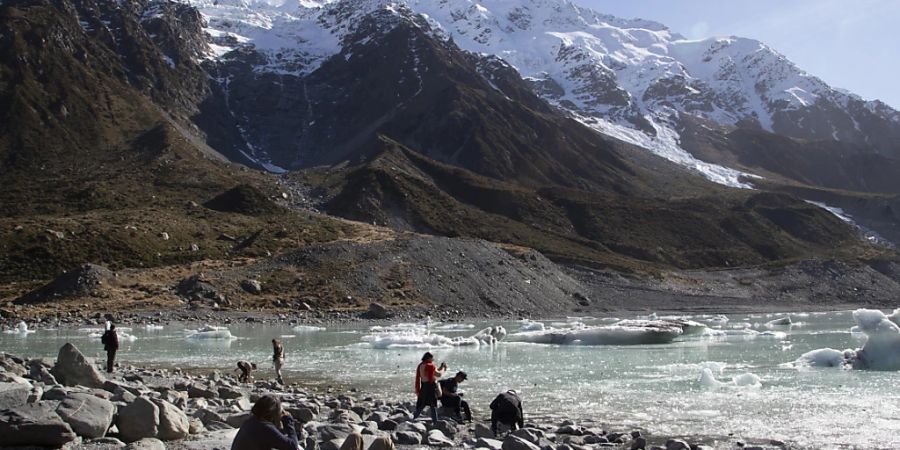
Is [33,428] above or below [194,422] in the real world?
above

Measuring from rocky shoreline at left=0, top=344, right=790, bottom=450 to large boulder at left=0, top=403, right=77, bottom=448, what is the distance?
12 mm

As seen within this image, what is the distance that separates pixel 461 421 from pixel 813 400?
35.3 ft

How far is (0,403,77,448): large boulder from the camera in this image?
1012 cm

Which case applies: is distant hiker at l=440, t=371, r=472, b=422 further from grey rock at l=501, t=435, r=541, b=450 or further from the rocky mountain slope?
the rocky mountain slope

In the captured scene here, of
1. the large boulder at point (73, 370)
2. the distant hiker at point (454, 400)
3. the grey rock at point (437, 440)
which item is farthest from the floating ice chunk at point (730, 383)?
the large boulder at point (73, 370)

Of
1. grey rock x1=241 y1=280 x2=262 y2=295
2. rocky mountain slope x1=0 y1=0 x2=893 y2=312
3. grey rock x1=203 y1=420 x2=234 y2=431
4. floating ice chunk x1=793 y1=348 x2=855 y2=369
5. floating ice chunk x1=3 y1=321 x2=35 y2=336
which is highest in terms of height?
rocky mountain slope x1=0 y1=0 x2=893 y2=312

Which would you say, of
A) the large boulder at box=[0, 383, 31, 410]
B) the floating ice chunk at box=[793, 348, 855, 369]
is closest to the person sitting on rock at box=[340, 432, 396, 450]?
the large boulder at box=[0, 383, 31, 410]

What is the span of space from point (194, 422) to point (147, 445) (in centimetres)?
210

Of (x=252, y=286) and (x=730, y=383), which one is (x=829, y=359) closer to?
(x=730, y=383)

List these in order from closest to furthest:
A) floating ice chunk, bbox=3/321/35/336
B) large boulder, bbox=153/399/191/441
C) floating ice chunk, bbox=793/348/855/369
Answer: large boulder, bbox=153/399/191/441 → floating ice chunk, bbox=793/348/855/369 → floating ice chunk, bbox=3/321/35/336

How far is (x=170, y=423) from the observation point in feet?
41.2

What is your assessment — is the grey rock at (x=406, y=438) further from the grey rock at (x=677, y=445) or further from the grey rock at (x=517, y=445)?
the grey rock at (x=677, y=445)

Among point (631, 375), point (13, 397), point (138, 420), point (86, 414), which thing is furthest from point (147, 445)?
point (631, 375)

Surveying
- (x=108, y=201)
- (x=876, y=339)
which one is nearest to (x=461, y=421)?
(x=876, y=339)
